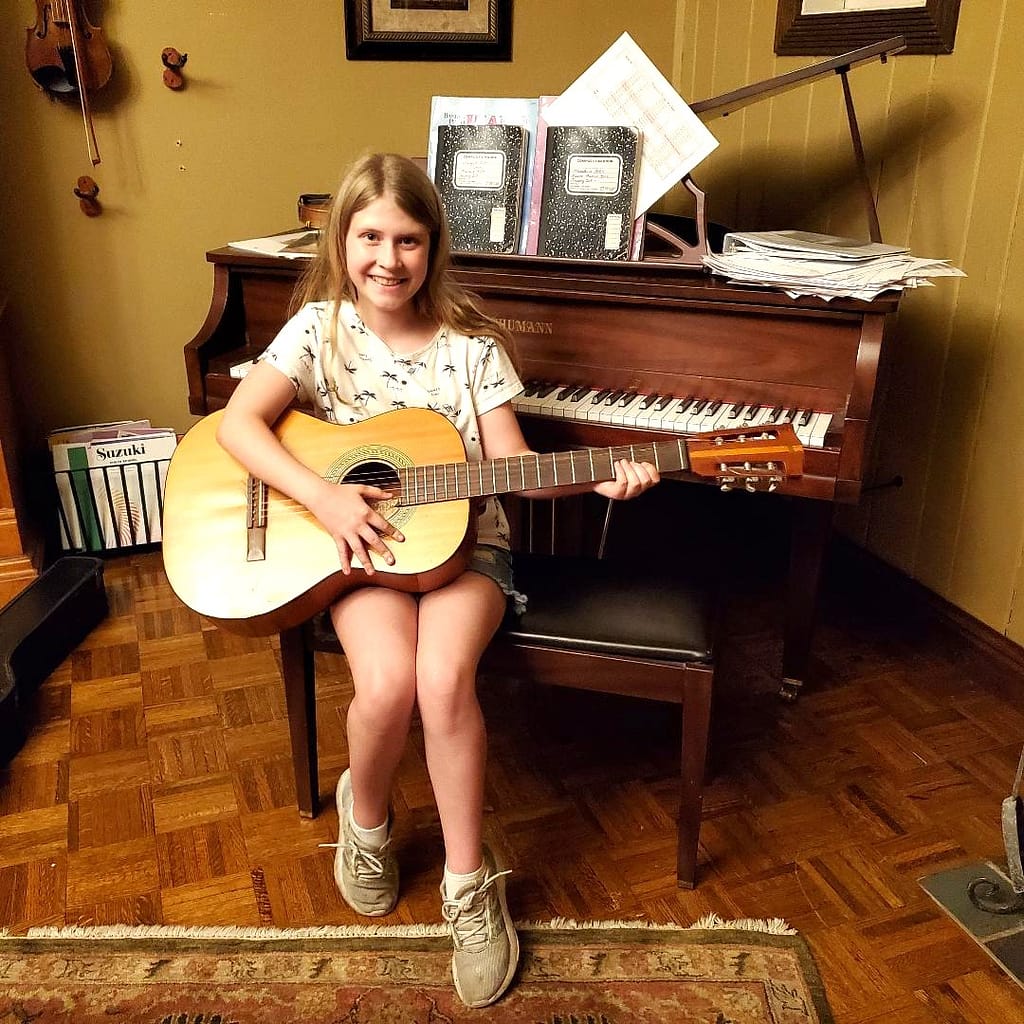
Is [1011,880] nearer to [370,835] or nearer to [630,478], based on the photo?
[630,478]

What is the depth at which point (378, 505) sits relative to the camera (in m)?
1.35

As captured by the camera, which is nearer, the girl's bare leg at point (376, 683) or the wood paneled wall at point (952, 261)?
the girl's bare leg at point (376, 683)

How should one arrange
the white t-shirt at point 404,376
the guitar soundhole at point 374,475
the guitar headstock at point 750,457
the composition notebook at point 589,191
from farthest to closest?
the composition notebook at point 589,191
the white t-shirt at point 404,376
the guitar soundhole at point 374,475
the guitar headstock at point 750,457

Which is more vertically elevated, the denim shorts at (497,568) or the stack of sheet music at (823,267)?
the stack of sheet music at (823,267)

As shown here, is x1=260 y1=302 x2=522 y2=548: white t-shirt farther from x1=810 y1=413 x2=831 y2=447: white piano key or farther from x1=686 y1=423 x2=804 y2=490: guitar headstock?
x1=810 y1=413 x2=831 y2=447: white piano key

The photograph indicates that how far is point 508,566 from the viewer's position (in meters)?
1.49

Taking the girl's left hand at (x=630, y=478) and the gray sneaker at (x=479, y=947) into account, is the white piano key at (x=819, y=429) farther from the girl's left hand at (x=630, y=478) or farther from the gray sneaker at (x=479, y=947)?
the gray sneaker at (x=479, y=947)

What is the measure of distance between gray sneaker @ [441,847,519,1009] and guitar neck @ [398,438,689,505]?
54 centimetres

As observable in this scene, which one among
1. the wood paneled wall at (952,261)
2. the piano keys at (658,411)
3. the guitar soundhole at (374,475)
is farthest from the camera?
the wood paneled wall at (952,261)

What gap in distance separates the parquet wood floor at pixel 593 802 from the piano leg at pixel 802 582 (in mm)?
87

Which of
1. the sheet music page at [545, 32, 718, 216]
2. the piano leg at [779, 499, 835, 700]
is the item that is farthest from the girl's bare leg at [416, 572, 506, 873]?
the sheet music page at [545, 32, 718, 216]

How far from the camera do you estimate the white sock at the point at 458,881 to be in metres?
1.32

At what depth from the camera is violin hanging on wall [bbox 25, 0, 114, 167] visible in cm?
241

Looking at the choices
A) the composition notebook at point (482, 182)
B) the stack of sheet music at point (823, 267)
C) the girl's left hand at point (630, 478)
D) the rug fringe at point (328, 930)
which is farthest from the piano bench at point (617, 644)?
the composition notebook at point (482, 182)
